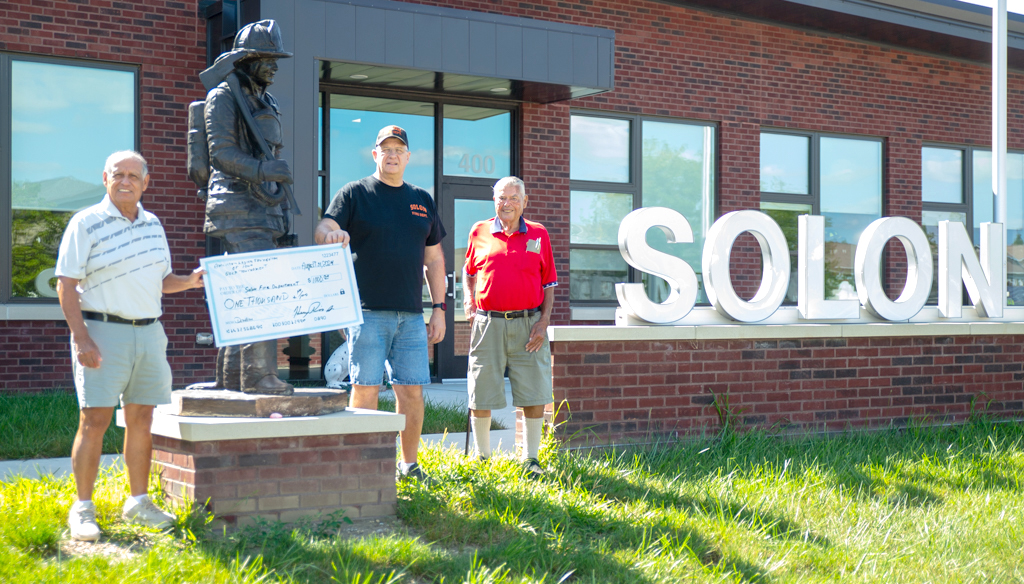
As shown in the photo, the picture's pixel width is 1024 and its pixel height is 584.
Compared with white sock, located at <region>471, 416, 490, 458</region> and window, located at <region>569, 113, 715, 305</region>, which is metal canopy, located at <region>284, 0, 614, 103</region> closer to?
window, located at <region>569, 113, 715, 305</region>

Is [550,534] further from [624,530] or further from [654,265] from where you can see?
[654,265]

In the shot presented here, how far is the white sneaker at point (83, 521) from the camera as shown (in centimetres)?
400

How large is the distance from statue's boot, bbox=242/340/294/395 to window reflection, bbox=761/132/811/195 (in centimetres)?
907

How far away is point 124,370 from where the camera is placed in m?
4.11

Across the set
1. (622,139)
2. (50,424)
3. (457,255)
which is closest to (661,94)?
(622,139)

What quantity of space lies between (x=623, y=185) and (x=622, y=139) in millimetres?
564

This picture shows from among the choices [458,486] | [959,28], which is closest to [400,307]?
[458,486]

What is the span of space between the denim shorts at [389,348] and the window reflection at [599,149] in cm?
634

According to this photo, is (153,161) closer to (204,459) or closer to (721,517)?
(204,459)

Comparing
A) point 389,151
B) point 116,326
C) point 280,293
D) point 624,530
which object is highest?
point 389,151

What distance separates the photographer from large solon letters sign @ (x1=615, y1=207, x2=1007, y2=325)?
260 inches

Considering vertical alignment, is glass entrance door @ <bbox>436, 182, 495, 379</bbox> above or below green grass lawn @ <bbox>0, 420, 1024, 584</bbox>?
above

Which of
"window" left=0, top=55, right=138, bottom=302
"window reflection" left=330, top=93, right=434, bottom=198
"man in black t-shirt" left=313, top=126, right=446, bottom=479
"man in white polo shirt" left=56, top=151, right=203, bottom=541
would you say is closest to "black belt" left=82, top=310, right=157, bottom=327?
"man in white polo shirt" left=56, top=151, right=203, bottom=541

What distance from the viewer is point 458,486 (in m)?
5.02
